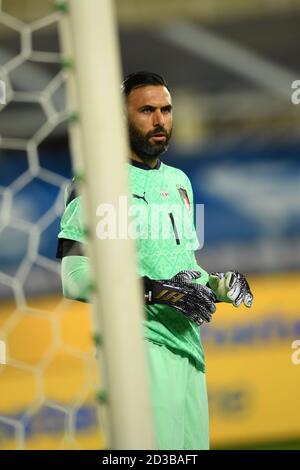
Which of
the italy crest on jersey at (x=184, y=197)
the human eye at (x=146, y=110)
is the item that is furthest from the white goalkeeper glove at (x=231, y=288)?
the human eye at (x=146, y=110)

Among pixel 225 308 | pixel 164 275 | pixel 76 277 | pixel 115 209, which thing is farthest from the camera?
pixel 225 308

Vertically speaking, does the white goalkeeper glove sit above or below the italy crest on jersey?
below

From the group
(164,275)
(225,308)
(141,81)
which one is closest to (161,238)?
(164,275)

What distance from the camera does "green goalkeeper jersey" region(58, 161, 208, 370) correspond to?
191cm

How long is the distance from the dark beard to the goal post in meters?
0.21

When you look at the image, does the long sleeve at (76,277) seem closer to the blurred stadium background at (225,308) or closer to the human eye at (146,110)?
the human eye at (146,110)

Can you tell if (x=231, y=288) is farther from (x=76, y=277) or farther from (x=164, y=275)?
(x=76, y=277)

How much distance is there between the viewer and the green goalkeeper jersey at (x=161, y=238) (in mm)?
1914

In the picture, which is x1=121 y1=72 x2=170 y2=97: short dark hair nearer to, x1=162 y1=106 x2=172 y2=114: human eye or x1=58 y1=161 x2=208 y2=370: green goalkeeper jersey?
x1=162 y1=106 x2=172 y2=114: human eye

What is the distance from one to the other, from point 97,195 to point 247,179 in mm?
2997

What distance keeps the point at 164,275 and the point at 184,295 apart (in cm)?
6

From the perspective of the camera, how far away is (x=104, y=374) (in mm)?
1715

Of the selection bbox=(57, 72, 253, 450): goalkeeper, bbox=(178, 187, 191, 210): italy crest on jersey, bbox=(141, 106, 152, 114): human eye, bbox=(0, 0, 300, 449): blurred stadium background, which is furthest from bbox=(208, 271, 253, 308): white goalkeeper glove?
bbox=(0, 0, 300, 449): blurred stadium background

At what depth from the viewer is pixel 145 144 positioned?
6.44 ft
